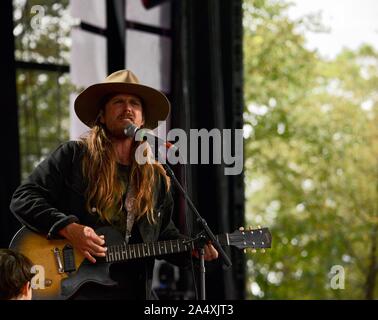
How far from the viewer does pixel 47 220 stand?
3805mm

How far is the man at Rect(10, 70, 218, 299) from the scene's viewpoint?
381 cm

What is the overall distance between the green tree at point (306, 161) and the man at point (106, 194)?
9.93 metres

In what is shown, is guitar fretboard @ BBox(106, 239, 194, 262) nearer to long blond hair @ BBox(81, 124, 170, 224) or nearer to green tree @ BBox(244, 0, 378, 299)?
long blond hair @ BBox(81, 124, 170, 224)

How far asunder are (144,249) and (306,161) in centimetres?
1170

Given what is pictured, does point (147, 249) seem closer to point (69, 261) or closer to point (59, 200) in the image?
point (69, 261)

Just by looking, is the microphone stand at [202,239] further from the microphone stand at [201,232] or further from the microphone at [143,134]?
the microphone at [143,134]

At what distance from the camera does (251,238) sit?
153 inches

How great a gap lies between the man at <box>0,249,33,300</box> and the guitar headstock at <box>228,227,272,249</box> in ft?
4.02

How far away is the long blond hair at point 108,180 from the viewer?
12.6 ft

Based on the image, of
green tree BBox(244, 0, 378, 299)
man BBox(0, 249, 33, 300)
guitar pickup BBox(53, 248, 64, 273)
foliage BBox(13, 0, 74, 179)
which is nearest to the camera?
man BBox(0, 249, 33, 300)

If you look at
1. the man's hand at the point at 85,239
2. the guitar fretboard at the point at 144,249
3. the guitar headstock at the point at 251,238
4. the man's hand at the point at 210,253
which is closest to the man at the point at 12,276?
the man's hand at the point at 85,239

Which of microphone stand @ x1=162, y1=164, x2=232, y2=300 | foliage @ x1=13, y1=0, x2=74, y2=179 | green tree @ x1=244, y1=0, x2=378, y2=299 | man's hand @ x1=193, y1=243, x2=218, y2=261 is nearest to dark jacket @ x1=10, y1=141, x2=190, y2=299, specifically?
man's hand @ x1=193, y1=243, x2=218, y2=261
